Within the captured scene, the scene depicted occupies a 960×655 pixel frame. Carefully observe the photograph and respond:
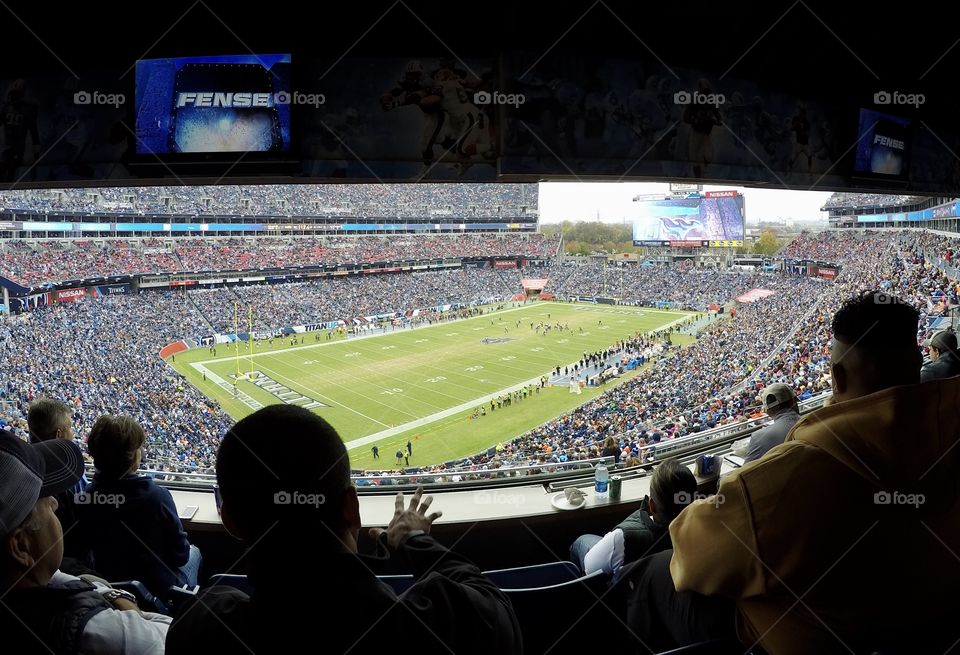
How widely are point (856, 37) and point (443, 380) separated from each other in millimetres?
20086

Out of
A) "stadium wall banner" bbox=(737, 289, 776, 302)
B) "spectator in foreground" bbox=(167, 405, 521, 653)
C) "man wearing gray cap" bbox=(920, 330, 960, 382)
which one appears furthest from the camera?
"stadium wall banner" bbox=(737, 289, 776, 302)

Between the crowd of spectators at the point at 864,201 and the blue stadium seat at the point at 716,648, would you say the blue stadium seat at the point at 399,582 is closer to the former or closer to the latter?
the blue stadium seat at the point at 716,648

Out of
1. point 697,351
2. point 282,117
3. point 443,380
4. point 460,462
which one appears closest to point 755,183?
point 282,117

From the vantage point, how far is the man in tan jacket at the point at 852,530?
112 centimetres

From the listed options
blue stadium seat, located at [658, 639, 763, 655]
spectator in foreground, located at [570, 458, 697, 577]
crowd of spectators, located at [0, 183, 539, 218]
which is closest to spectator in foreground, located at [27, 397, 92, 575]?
spectator in foreground, located at [570, 458, 697, 577]

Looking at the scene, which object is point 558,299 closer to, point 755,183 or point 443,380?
point 443,380

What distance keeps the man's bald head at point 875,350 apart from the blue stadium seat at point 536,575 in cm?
122

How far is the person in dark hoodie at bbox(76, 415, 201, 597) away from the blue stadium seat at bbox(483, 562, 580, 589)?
4.22ft

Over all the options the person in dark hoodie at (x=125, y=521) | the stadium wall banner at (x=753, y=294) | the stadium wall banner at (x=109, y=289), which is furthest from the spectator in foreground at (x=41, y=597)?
the stadium wall banner at (x=753, y=294)

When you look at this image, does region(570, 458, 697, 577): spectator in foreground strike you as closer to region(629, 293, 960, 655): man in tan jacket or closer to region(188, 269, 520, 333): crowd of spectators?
region(629, 293, 960, 655): man in tan jacket

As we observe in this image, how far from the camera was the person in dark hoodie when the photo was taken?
219 cm

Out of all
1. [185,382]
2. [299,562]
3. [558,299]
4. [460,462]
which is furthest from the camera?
[558,299]

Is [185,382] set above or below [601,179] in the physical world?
below

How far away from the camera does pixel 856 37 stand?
11.4 feet
